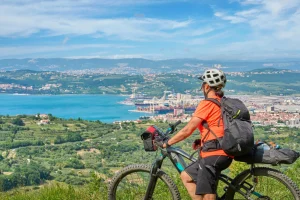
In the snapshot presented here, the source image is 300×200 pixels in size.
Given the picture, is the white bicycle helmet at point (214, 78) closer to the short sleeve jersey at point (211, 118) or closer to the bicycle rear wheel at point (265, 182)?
the short sleeve jersey at point (211, 118)

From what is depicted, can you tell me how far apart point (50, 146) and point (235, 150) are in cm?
4327

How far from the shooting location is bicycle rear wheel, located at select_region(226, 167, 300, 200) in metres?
3.49

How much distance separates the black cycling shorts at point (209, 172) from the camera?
3.38 metres

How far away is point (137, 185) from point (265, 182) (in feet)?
4.73

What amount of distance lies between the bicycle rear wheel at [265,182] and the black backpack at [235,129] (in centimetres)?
40

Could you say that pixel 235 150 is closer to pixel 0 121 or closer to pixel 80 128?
pixel 80 128

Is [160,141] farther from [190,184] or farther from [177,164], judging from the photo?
[190,184]

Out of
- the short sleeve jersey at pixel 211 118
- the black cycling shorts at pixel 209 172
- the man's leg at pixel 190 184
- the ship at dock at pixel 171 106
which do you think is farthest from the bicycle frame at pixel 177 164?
the ship at dock at pixel 171 106

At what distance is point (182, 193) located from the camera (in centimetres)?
479

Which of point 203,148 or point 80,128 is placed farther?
point 80,128

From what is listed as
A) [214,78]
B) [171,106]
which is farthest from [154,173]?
[171,106]

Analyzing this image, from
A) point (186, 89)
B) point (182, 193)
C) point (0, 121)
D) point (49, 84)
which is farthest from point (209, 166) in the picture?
point (49, 84)

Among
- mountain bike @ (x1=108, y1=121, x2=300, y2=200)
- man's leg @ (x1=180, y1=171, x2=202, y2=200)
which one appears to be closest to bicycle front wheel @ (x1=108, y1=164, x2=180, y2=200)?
mountain bike @ (x1=108, y1=121, x2=300, y2=200)

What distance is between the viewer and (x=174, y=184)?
3.84m
